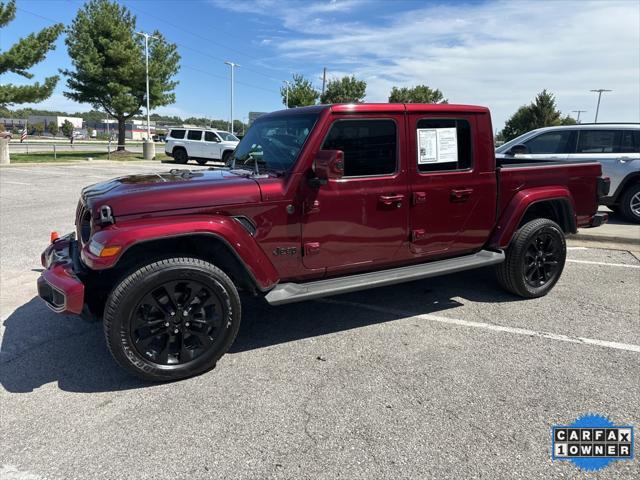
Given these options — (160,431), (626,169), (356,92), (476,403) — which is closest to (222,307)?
(160,431)

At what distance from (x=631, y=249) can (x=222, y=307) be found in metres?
6.50

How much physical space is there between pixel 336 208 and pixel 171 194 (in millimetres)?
1214

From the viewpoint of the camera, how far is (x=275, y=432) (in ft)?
8.65

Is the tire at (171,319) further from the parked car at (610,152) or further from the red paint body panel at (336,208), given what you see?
the parked car at (610,152)

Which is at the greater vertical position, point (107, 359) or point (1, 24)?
point (1, 24)

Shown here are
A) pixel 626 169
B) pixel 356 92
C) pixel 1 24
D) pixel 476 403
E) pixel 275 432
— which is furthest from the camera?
pixel 356 92

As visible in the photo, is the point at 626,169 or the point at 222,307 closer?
A: the point at 222,307

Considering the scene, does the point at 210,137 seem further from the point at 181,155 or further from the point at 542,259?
the point at 542,259

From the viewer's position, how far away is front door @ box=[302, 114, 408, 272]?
3.55 meters

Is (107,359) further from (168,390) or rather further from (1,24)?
(1,24)

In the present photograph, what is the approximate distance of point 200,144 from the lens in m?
23.1

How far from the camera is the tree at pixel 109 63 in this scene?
24953 millimetres

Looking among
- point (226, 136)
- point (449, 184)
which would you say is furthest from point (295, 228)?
point (226, 136)

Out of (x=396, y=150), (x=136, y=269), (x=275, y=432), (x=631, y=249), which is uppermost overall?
(x=396, y=150)
